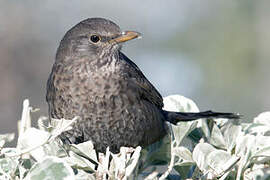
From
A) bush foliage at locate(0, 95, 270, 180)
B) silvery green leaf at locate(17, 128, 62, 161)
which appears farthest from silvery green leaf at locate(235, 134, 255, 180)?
silvery green leaf at locate(17, 128, 62, 161)

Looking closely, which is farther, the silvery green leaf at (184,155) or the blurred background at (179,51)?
the blurred background at (179,51)

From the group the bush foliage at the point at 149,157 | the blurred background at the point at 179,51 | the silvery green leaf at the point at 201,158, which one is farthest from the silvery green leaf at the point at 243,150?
the blurred background at the point at 179,51

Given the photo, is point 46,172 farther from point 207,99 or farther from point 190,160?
point 207,99

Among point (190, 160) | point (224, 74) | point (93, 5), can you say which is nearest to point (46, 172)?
point (190, 160)

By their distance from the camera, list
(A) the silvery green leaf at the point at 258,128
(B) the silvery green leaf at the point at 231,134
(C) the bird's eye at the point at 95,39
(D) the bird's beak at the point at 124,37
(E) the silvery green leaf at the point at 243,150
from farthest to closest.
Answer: (C) the bird's eye at the point at 95,39 < (D) the bird's beak at the point at 124,37 < (A) the silvery green leaf at the point at 258,128 < (B) the silvery green leaf at the point at 231,134 < (E) the silvery green leaf at the point at 243,150

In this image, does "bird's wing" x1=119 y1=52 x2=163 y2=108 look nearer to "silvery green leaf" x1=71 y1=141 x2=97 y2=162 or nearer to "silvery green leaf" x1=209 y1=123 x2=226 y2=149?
"silvery green leaf" x1=209 y1=123 x2=226 y2=149

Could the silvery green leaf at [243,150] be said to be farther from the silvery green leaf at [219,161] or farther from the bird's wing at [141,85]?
the bird's wing at [141,85]

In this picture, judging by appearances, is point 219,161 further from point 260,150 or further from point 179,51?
point 179,51
